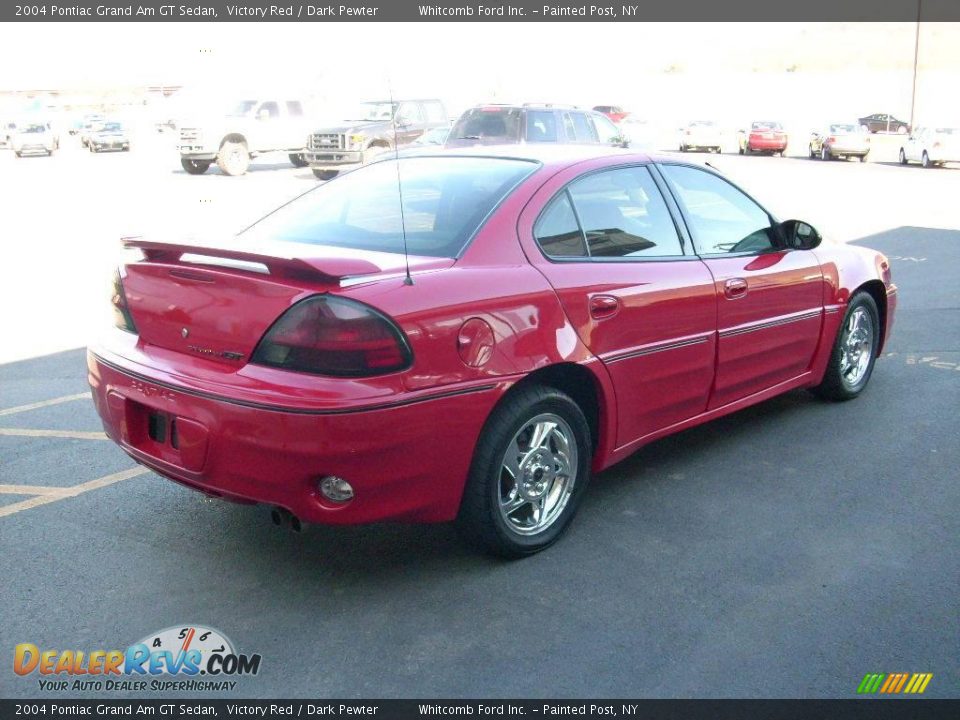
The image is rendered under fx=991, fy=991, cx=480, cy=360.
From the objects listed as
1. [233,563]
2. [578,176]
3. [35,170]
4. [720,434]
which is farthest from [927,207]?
[35,170]

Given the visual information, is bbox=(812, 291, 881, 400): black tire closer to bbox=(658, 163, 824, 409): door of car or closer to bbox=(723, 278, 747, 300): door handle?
bbox=(658, 163, 824, 409): door of car

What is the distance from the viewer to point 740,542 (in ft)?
13.8

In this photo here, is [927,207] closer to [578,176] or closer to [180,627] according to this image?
[578,176]

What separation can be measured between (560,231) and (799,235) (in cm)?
Result: 187

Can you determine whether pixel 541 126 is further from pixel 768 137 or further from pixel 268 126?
pixel 768 137

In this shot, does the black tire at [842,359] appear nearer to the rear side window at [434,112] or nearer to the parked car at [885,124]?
the rear side window at [434,112]

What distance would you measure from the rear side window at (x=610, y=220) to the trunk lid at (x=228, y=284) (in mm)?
630

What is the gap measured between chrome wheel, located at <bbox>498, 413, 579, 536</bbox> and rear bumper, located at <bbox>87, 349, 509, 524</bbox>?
295mm

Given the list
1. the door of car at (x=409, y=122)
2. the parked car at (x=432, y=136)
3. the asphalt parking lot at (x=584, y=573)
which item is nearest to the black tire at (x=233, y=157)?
the door of car at (x=409, y=122)

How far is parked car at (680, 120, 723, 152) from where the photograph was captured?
3976 cm

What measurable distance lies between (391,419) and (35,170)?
32.8 metres

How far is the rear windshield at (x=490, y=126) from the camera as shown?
55.1ft

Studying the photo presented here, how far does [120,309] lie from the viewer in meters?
4.11
